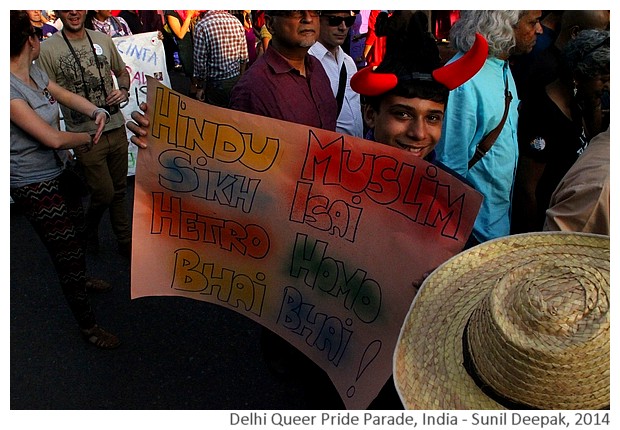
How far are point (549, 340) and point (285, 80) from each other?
1900 mm

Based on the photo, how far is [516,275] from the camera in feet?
3.92

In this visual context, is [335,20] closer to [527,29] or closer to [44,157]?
[527,29]

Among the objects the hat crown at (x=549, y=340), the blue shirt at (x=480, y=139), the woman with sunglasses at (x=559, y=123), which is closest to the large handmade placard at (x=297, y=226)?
the hat crown at (x=549, y=340)

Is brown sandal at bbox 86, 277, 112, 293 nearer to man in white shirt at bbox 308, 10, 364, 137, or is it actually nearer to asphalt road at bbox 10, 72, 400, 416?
asphalt road at bbox 10, 72, 400, 416

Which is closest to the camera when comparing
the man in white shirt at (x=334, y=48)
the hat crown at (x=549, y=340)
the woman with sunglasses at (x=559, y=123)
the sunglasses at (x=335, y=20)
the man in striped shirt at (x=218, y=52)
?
the hat crown at (x=549, y=340)

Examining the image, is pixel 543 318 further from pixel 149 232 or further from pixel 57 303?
pixel 57 303

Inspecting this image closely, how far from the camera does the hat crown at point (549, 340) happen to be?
1.06m

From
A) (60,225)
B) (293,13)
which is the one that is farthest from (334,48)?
(60,225)

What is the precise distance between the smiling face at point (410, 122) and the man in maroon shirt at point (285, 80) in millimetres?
859

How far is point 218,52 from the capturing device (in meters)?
4.81

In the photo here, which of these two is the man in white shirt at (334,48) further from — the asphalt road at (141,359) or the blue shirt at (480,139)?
the asphalt road at (141,359)

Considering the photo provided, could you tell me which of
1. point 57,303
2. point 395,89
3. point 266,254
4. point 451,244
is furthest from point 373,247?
point 57,303

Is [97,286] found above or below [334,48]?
below

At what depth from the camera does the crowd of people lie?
5.78 ft
